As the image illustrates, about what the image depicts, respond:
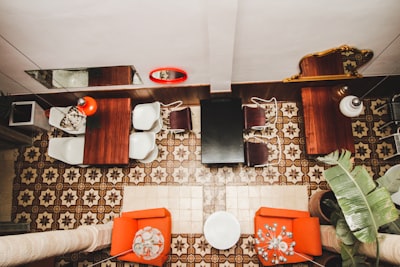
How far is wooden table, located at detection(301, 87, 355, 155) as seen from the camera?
145 inches

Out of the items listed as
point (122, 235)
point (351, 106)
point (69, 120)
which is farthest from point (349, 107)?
point (69, 120)

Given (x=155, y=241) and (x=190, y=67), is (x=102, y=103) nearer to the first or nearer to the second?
(x=190, y=67)

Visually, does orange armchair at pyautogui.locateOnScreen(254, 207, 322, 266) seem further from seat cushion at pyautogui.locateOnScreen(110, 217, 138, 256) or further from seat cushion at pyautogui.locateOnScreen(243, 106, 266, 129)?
seat cushion at pyautogui.locateOnScreen(110, 217, 138, 256)

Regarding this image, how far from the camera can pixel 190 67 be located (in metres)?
3.41

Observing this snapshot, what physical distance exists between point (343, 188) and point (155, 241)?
7.13ft

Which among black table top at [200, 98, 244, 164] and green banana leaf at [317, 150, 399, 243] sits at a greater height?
black table top at [200, 98, 244, 164]

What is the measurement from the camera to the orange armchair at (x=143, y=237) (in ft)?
10.8

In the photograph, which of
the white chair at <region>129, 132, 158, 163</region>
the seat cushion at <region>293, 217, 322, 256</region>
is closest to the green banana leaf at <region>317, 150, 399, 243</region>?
the seat cushion at <region>293, 217, 322, 256</region>

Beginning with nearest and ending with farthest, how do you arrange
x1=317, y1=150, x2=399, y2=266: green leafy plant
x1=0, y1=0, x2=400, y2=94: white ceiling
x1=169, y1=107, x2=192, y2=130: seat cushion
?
1. x1=317, y1=150, x2=399, y2=266: green leafy plant
2. x1=0, y1=0, x2=400, y2=94: white ceiling
3. x1=169, y1=107, x2=192, y2=130: seat cushion

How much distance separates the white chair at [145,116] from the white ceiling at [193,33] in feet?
2.56

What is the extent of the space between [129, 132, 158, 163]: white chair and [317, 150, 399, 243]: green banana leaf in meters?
2.53

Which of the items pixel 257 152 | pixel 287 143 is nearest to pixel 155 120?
pixel 257 152

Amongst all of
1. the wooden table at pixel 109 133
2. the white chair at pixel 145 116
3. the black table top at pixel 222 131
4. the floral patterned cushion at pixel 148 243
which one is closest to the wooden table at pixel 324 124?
the black table top at pixel 222 131

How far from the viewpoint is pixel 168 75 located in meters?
3.61
